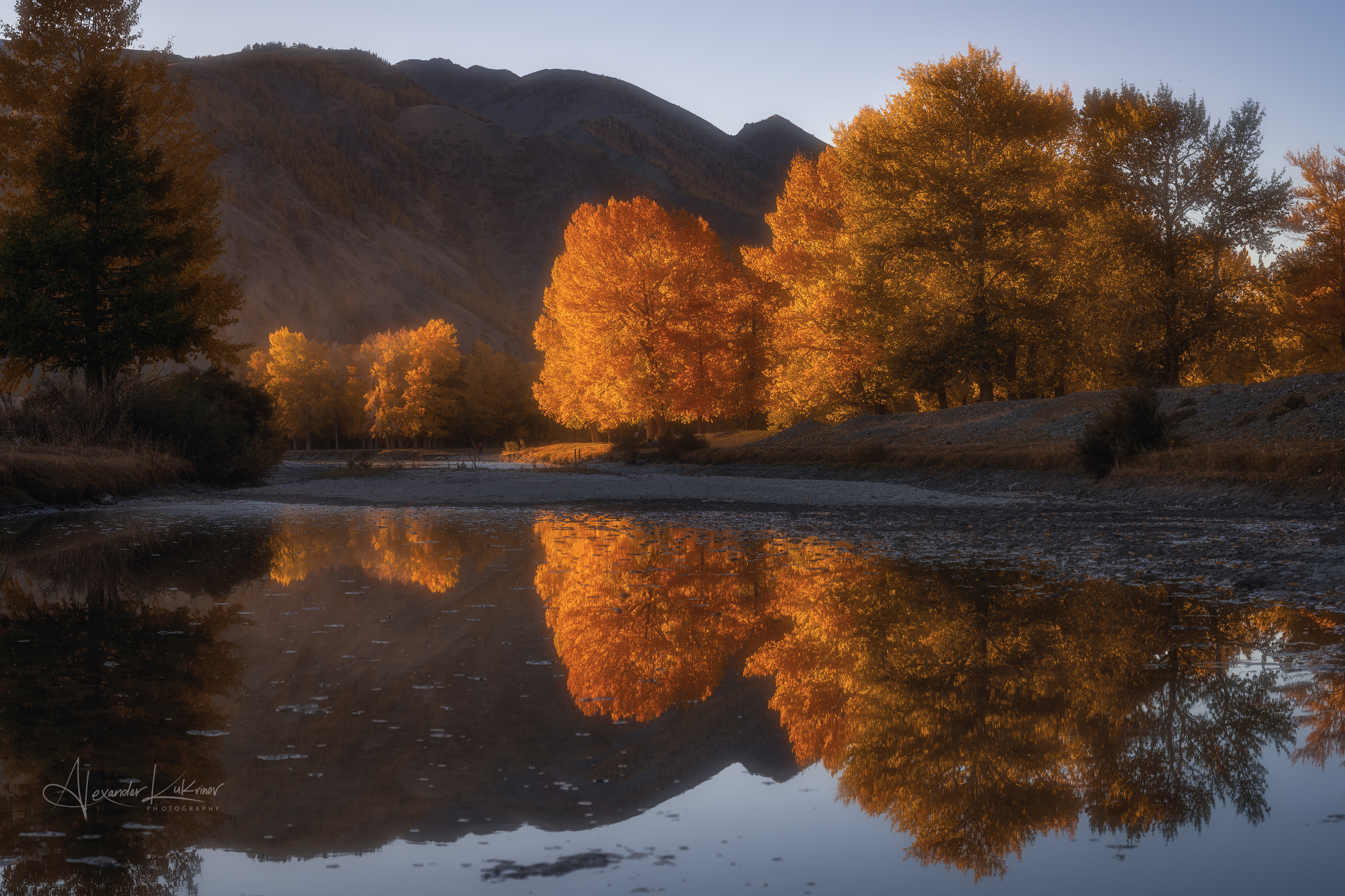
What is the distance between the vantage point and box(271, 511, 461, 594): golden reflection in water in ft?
24.6

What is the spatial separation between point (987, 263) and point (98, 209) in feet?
79.9

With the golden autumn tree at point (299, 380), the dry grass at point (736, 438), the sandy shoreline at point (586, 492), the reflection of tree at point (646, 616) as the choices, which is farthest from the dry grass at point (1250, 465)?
the golden autumn tree at point (299, 380)

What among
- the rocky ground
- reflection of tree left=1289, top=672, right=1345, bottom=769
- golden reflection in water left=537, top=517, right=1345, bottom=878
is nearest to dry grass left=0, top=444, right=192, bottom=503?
golden reflection in water left=537, top=517, right=1345, bottom=878

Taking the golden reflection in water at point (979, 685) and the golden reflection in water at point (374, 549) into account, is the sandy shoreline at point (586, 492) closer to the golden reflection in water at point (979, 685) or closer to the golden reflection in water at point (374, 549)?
the golden reflection in water at point (374, 549)

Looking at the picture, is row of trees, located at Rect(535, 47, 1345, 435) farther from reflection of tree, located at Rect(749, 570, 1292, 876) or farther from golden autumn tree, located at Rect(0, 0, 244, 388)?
reflection of tree, located at Rect(749, 570, 1292, 876)

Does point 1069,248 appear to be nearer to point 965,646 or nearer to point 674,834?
point 965,646

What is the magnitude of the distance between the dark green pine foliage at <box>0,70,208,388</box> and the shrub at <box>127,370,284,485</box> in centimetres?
117

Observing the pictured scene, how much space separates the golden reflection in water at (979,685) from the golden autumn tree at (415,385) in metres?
62.0

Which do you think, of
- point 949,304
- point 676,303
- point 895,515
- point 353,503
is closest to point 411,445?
point 676,303

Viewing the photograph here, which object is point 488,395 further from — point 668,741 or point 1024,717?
point 1024,717

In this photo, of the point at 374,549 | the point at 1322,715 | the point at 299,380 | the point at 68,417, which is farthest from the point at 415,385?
the point at 1322,715

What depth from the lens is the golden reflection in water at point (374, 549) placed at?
24.6 feet

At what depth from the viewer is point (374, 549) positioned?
9281 millimetres

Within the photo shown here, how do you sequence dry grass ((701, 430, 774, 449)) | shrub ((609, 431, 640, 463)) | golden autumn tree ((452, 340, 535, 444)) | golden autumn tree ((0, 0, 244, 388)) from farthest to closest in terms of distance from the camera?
golden autumn tree ((452, 340, 535, 444))
dry grass ((701, 430, 774, 449))
shrub ((609, 431, 640, 463))
golden autumn tree ((0, 0, 244, 388))
